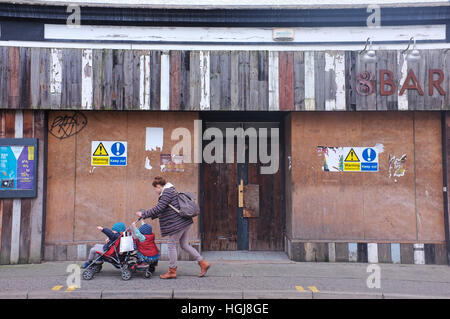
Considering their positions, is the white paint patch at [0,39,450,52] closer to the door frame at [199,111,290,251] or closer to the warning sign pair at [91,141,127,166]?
the door frame at [199,111,290,251]

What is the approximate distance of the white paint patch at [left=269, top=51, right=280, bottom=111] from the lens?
780cm

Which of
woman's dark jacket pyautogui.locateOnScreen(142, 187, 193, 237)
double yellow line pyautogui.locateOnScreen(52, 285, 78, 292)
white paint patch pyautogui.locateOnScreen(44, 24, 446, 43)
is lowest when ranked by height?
double yellow line pyautogui.locateOnScreen(52, 285, 78, 292)

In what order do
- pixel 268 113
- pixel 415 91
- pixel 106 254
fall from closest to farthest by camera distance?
pixel 106 254
pixel 415 91
pixel 268 113

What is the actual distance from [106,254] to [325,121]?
5.14 m

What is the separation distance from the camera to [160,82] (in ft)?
25.5

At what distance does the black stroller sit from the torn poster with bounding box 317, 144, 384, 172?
4.26 meters

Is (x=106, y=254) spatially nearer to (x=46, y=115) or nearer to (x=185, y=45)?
(x=46, y=115)

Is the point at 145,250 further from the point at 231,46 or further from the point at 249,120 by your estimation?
the point at 231,46

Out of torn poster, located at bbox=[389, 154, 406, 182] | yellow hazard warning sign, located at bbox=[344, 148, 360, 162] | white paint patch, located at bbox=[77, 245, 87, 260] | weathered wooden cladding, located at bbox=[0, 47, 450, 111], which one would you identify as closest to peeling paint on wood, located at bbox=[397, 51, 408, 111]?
weathered wooden cladding, located at bbox=[0, 47, 450, 111]

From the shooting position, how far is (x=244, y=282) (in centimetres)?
624

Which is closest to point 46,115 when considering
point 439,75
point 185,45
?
point 185,45

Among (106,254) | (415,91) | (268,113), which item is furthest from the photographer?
(268,113)

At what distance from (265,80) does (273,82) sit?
17 cm

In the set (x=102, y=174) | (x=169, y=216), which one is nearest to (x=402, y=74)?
(x=169, y=216)
